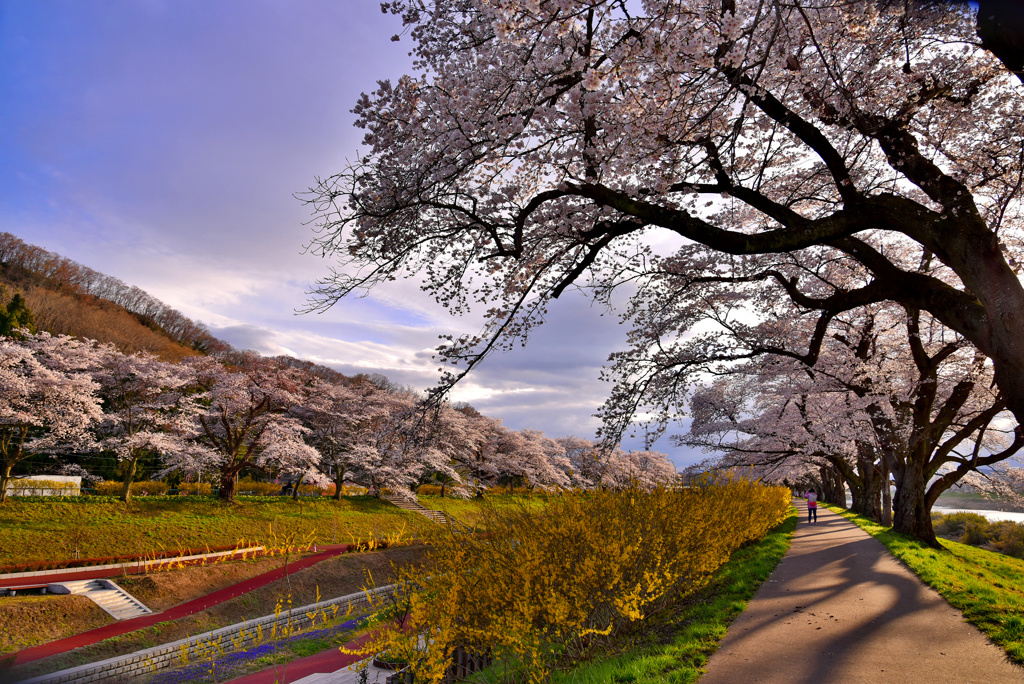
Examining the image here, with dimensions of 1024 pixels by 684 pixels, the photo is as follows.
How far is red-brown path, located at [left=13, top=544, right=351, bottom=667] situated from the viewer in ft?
32.4

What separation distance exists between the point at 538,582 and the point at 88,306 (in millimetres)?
55751

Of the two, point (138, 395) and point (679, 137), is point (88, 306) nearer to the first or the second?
point (138, 395)

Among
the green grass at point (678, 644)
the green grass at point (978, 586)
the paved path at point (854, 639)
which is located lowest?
the green grass at point (678, 644)

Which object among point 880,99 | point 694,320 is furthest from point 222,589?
point 880,99

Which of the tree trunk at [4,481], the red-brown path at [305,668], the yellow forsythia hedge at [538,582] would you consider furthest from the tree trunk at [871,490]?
the tree trunk at [4,481]

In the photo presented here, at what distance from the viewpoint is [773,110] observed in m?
6.62

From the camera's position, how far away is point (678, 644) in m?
5.38

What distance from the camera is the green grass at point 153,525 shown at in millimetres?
15250

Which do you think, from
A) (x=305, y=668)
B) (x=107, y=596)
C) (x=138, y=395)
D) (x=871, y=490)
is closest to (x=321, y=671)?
(x=305, y=668)

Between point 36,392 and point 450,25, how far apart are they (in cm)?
2006

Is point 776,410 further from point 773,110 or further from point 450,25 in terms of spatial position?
point 450,25

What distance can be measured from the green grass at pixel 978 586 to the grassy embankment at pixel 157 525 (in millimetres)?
9037

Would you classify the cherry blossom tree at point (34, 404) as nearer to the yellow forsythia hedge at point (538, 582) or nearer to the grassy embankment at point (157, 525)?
the grassy embankment at point (157, 525)

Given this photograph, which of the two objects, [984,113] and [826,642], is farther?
[984,113]
